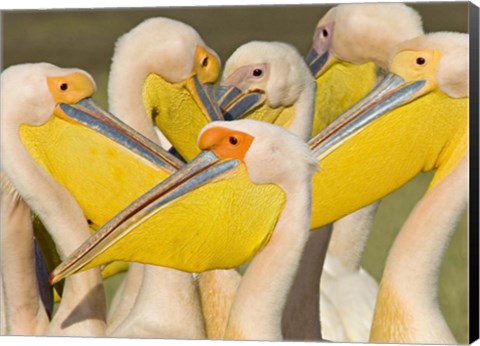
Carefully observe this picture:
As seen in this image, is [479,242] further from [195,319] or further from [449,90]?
[195,319]

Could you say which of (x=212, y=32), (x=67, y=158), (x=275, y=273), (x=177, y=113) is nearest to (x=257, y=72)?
(x=177, y=113)

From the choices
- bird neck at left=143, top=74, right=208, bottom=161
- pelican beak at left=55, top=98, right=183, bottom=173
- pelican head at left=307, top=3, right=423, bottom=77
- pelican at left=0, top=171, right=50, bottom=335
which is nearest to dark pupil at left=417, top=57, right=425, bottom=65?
pelican head at left=307, top=3, right=423, bottom=77

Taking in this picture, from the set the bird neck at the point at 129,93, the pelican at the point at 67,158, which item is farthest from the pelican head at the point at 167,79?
the pelican at the point at 67,158

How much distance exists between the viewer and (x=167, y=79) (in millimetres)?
7090

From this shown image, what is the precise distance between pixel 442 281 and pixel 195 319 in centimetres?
195

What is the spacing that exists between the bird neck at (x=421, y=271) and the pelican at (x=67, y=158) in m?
0.89

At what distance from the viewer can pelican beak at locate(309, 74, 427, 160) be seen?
6383mm

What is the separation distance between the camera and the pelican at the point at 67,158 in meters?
6.33

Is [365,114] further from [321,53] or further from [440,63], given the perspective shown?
[321,53]

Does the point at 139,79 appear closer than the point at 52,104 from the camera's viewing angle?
No

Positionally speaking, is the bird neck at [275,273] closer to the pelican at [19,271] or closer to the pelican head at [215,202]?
the pelican head at [215,202]

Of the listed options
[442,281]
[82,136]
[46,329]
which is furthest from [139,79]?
[442,281]

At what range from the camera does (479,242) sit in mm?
6453

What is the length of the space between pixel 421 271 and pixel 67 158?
1366 millimetres
